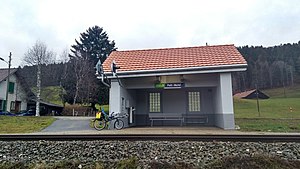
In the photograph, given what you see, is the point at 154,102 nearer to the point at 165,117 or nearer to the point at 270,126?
the point at 165,117

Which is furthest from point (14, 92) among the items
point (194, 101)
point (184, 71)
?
point (184, 71)

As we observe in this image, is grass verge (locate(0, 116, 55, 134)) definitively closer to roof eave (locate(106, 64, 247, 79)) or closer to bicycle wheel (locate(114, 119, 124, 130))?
bicycle wheel (locate(114, 119, 124, 130))

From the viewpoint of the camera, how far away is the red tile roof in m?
13.2

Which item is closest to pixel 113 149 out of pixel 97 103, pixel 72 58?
pixel 97 103

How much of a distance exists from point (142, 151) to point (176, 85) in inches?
322

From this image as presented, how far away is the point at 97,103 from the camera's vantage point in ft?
112

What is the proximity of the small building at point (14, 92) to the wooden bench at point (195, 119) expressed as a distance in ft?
84.1

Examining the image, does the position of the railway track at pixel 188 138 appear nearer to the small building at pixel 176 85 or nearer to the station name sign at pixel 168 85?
the small building at pixel 176 85

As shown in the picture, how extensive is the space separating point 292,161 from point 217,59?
8.78 metres

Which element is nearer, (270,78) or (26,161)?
(26,161)

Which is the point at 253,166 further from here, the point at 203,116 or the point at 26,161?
the point at 203,116

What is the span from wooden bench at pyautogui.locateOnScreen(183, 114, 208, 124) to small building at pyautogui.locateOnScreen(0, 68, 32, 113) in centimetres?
2562

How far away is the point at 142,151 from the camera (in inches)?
242

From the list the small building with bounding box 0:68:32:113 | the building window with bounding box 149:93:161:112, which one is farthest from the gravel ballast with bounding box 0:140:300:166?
the small building with bounding box 0:68:32:113
